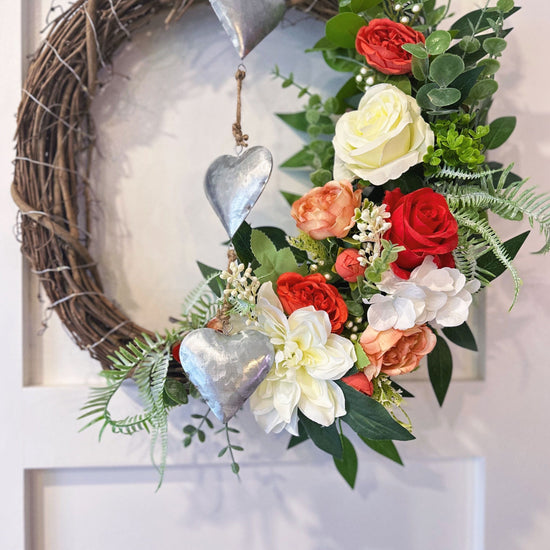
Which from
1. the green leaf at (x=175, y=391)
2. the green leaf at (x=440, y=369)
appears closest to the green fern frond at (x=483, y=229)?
the green leaf at (x=440, y=369)

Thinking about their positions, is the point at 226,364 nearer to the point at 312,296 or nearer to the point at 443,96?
the point at 312,296

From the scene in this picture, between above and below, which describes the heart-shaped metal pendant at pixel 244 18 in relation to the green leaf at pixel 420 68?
above

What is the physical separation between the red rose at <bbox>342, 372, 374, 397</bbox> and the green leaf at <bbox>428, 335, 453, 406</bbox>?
8.7 inches

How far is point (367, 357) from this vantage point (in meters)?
0.59

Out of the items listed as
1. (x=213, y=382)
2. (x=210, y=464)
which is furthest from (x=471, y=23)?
(x=210, y=464)

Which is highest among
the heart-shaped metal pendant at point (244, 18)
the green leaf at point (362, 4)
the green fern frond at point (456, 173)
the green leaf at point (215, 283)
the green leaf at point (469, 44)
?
the green leaf at point (362, 4)

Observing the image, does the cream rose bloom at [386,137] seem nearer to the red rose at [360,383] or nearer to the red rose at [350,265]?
the red rose at [350,265]

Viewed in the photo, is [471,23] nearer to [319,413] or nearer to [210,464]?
[319,413]

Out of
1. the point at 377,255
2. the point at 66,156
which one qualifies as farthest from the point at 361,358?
the point at 66,156

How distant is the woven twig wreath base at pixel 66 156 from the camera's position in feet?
2.38

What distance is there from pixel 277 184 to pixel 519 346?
534 mm

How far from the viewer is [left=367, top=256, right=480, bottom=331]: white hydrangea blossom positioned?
0.57 meters

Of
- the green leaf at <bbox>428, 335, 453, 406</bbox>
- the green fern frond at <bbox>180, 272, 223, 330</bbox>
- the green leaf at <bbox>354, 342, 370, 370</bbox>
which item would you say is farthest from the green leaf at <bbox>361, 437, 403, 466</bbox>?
the green fern frond at <bbox>180, 272, 223, 330</bbox>

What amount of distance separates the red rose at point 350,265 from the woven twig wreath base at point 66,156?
34 centimetres
